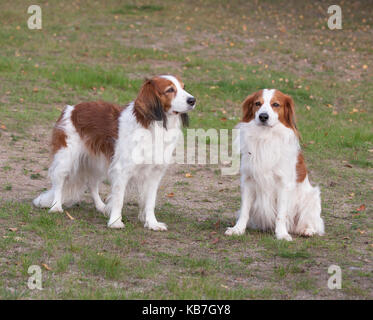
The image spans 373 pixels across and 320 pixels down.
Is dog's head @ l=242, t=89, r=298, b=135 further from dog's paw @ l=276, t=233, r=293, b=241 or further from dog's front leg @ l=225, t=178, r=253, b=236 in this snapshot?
dog's paw @ l=276, t=233, r=293, b=241

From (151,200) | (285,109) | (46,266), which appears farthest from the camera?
(151,200)

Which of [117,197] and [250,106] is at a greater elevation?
[250,106]

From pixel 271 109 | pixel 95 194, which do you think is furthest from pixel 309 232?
pixel 95 194

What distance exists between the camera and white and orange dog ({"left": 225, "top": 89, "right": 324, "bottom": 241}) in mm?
6176

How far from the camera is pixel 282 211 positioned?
6273 mm

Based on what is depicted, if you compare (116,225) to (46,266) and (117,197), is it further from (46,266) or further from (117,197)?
(46,266)

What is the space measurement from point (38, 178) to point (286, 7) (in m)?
15.3

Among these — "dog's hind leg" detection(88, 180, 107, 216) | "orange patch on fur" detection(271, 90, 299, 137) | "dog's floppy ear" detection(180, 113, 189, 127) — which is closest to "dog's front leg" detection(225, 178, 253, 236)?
"orange patch on fur" detection(271, 90, 299, 137)

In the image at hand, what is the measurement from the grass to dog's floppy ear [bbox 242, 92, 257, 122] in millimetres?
1183

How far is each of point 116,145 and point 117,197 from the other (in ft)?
1.76

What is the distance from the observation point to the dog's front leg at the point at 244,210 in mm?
6336

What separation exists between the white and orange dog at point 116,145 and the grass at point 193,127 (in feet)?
0.87

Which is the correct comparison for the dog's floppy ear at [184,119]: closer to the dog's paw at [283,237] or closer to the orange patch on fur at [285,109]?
the orange patch on fur at [285,109]
